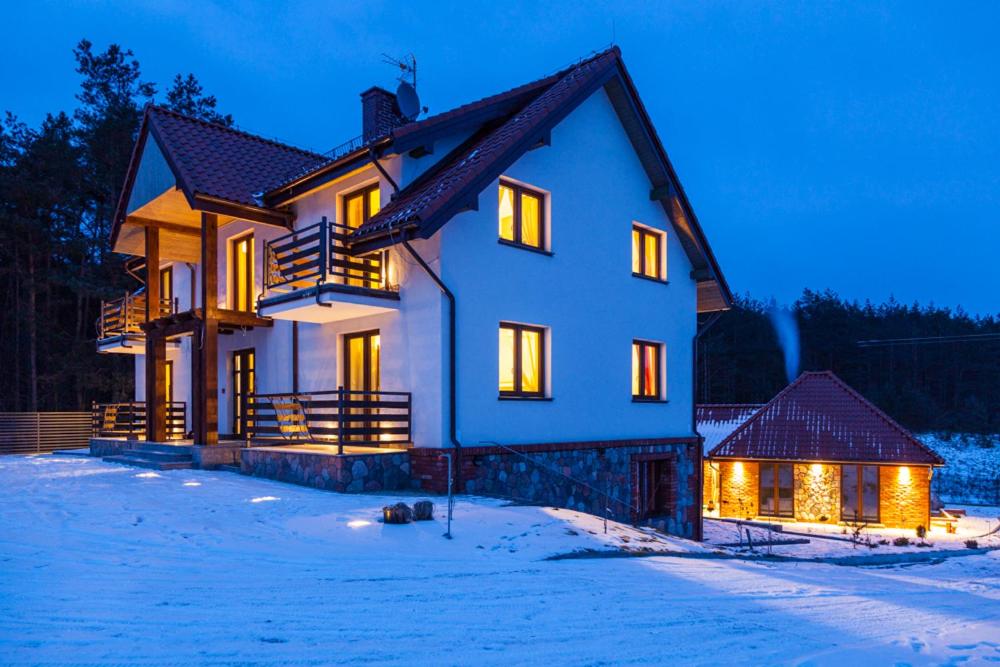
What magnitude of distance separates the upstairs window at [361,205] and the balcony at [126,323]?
292 inches

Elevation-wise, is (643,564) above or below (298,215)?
below

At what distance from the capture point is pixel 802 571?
9.36m

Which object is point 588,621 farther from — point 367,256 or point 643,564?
point 367,256

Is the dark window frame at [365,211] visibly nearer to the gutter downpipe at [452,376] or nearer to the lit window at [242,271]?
the gutter downpipe at [452,376]

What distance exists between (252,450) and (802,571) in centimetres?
976

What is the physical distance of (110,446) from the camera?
1895 cm

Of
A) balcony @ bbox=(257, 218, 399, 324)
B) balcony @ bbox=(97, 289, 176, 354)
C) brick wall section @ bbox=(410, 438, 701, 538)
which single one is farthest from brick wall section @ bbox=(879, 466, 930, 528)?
balcony @ bbox=(97, 289, 176, 354)

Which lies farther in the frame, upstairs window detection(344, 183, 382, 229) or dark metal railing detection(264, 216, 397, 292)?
upstairs window detection(344, 183, 382, 229)

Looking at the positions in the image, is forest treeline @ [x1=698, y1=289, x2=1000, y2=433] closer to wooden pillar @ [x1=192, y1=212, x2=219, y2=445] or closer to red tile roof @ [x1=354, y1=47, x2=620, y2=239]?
red tile roof @ [x1=354, y1=47, x2=620, y2=239]

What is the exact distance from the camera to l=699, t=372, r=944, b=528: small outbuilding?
22.7 metres

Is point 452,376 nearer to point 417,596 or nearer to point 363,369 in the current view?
point 363,369

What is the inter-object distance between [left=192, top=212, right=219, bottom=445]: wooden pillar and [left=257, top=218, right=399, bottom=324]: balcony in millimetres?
1801

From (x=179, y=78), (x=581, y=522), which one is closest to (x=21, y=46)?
(x=179, y=78)

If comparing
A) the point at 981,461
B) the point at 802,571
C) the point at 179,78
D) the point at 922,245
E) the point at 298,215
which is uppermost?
the point at 922,245
